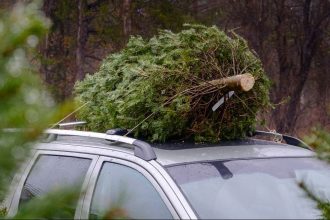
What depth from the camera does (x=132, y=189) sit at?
3330 mm

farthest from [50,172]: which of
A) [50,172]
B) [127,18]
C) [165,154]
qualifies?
[127,18]

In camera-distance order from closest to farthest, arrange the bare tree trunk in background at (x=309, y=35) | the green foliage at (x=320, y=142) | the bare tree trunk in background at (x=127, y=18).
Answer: the green foliage at (x=320, y=142) < the bare tree trunk in background at (x=309, y=35) < the bare tree trunk in background at (x=127, y=18)

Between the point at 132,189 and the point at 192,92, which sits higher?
the point at 192,92

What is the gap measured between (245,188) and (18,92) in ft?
7.20

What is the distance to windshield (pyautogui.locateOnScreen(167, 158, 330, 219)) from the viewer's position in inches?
126

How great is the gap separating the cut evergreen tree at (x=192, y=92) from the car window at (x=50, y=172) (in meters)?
0.43

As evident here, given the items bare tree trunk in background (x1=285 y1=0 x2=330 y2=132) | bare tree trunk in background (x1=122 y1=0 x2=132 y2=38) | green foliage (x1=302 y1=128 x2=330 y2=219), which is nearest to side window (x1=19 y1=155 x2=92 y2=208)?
green foliage (x1=302 y1=128 x2=330 y2=219)

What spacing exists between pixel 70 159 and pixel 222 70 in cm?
116

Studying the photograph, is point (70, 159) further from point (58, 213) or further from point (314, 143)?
point (58, 213)

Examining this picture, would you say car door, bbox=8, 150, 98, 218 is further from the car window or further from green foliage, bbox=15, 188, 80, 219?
green foliage, bbox=15, 188, 80, 219

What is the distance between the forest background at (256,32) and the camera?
1200cm

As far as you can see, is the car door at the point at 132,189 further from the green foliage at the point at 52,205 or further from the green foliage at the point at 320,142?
the green foliage at the point at 52,205

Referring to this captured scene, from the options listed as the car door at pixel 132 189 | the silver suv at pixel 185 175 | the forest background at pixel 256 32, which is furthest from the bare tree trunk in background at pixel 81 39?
the car door at pixel 132 189

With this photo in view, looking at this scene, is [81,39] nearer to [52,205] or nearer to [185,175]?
[185,175]
